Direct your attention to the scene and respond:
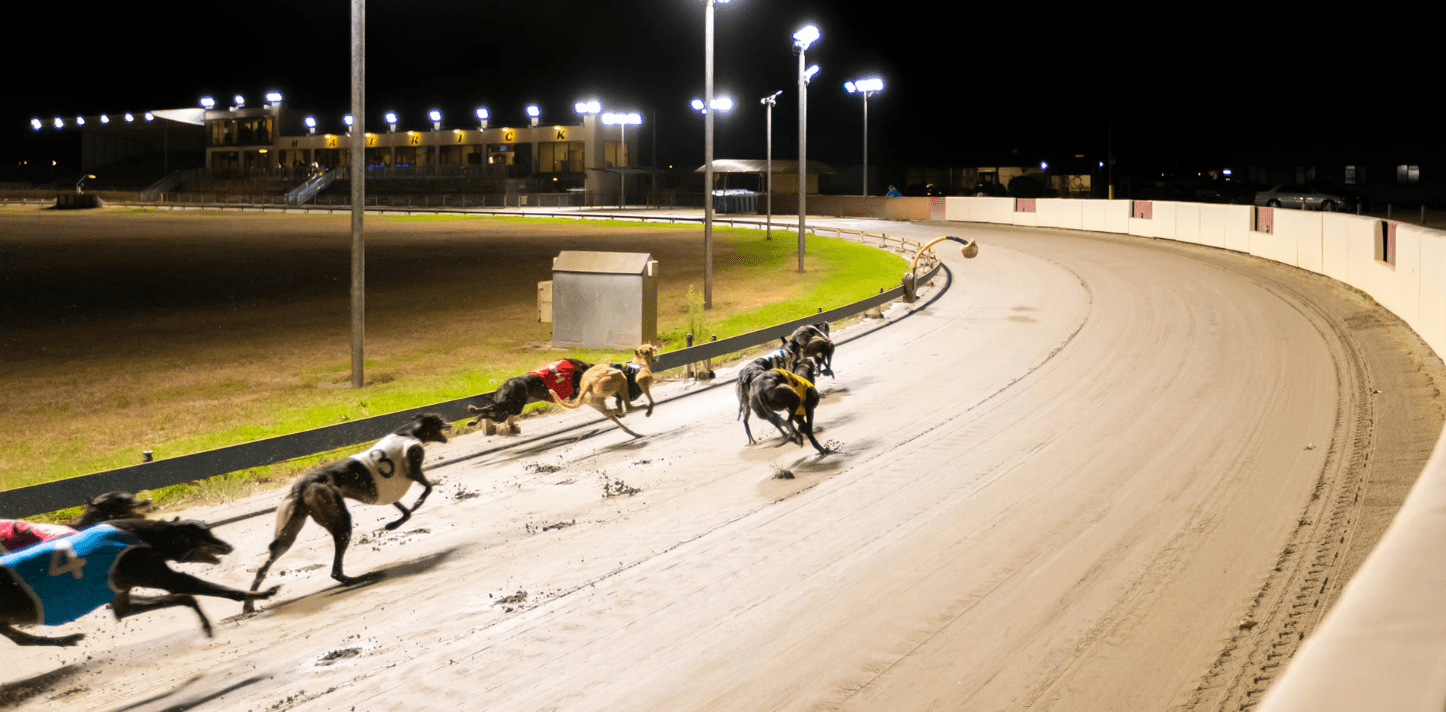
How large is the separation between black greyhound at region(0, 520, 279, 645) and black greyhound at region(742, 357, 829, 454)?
4.45m

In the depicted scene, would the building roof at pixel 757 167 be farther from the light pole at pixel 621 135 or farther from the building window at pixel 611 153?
the building window at pixel 611 153

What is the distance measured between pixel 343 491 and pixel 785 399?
372 cm

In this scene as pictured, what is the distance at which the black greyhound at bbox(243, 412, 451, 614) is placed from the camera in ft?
20.7

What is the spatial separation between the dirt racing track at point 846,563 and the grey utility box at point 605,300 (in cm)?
300

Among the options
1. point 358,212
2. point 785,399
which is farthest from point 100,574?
point 358,212

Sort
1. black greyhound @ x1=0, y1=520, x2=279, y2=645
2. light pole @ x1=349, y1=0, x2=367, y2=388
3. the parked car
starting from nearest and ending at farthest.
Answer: black greyhound @ x1=0, y1=520, x2=279, y2=645 < light pole @ x1=349, y1=0, x2=367, y2=388 < the parked car

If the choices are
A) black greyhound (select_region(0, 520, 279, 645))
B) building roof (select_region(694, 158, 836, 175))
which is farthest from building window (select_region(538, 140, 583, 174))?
black greyhound (select_region(0, 520, 279, 645))

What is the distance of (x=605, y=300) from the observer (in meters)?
15.8

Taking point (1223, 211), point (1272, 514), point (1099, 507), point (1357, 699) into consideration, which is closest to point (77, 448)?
point (1099, 507)

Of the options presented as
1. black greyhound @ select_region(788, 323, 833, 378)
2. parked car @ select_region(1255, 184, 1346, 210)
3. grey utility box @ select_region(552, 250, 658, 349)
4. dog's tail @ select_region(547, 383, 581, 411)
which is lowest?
dog's tail @ select_region(547, 383, 581, 411)

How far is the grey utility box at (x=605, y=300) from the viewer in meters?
15.5

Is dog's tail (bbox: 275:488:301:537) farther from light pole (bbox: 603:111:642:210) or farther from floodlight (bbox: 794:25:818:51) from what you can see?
light pole (bbox: 603:111:642:210)

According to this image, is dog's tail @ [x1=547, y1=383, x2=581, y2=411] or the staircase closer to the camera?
dog's tail @ [x1=547, y1=383, x2=581, y2=411]

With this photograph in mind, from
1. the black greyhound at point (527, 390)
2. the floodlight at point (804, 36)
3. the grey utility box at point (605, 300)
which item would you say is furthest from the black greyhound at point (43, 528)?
the floodlight at point (804, 36)
